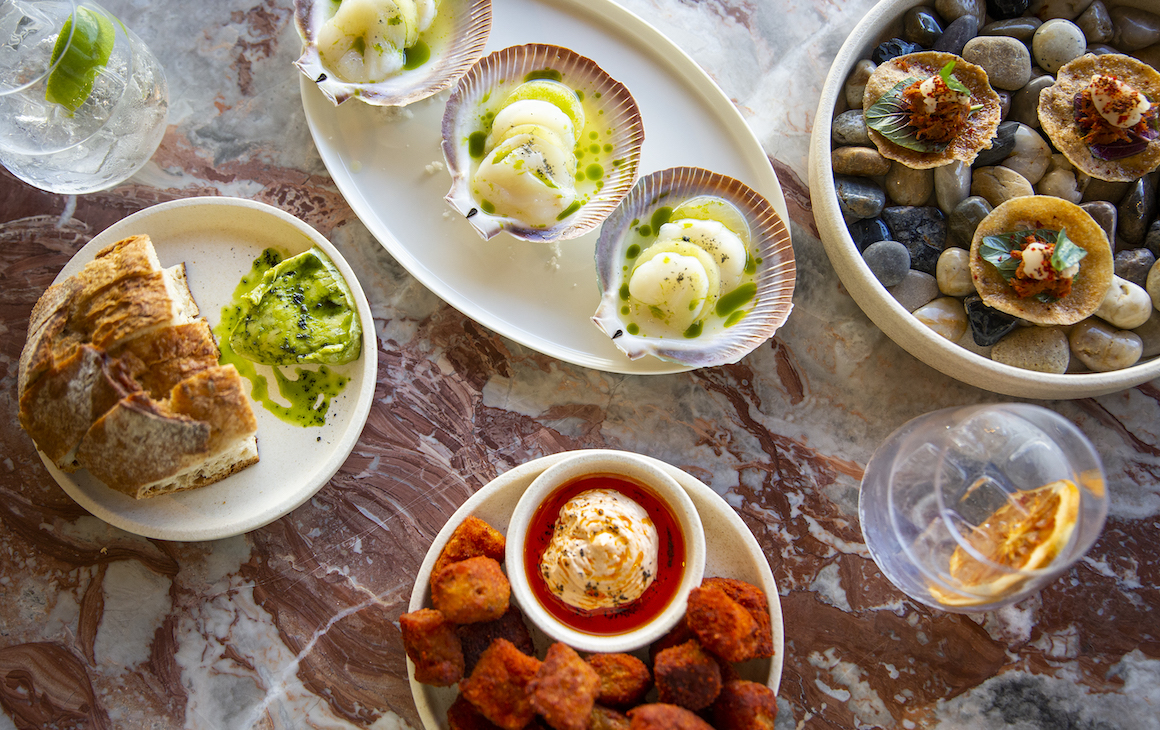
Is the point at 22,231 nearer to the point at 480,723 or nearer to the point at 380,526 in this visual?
the point at 380,526

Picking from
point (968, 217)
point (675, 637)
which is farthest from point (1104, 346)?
point (675, 637)

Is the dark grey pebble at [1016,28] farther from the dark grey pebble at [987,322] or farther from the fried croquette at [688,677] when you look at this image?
the fried croquette at [688,677]

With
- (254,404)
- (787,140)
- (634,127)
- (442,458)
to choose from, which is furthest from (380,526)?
(787,140)

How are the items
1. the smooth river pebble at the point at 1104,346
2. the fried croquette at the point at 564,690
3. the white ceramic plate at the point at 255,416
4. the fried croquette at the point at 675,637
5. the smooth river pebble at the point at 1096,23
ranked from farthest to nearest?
the smooth river pebble at the point at 1096,23, the smooth river pebble at the point at 1104,346, the white ceramic plate at the point at 255,416, the fried croquette at the point at 675,637, the fried croquette at the point at 564,690

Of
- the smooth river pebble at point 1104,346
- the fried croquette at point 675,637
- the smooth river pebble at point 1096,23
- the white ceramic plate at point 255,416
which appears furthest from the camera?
the smooth river pebble at point 1096,23

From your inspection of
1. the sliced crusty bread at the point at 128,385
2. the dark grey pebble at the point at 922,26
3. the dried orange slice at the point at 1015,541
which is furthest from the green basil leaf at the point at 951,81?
the sliced crusty bread at the point at 128,385

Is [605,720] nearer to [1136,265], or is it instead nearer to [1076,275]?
[1076,275]
